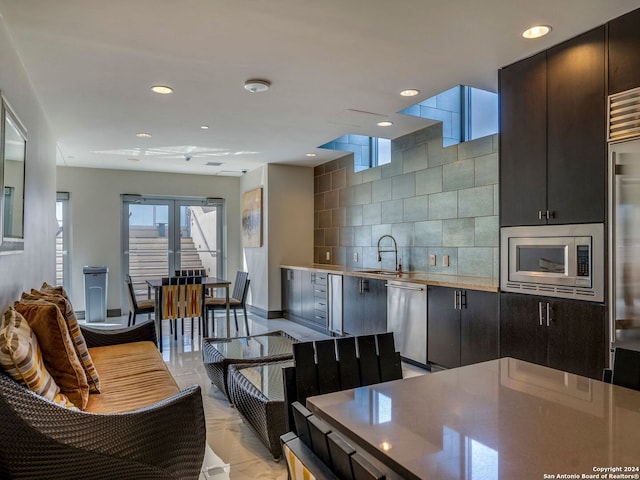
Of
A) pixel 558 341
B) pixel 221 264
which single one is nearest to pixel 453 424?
pixel 558 341

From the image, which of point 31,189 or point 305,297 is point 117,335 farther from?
point 305,297

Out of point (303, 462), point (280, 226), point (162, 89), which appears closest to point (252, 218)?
point (280, 226)

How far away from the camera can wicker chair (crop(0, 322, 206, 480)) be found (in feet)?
4.54

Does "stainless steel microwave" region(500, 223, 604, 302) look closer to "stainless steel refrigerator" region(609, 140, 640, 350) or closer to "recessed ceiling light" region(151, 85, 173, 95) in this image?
"stainless steel refrigerator" region(609, 140, 640, 350)

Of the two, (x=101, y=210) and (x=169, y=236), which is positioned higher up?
(x=101, y=210)

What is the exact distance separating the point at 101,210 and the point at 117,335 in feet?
14.6

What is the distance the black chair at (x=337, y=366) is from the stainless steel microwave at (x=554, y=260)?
66.6 inches

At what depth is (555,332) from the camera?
2857 mm

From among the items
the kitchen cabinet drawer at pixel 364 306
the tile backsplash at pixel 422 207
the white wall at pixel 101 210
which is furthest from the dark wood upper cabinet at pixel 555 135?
the white wall at pixel 101 210

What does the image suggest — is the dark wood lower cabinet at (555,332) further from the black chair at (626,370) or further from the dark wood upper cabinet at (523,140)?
the black chair at (626,370)

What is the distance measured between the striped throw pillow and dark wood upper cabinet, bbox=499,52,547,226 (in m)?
3.00

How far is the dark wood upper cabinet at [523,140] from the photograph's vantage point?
299 cm

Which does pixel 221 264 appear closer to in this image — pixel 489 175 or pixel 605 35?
pixel 489 175

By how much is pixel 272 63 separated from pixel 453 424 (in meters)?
2.74
